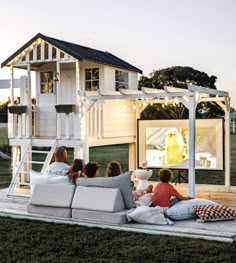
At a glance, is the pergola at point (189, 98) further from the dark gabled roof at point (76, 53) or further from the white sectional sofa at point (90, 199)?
the white sectional sofa at point (90, 199)

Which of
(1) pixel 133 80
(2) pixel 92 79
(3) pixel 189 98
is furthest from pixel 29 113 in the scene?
(3) pixel 189 98

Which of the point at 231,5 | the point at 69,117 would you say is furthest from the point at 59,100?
the point at 231,5

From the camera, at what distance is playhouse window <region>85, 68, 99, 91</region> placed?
40.9 ft

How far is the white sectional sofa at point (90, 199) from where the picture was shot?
763cm

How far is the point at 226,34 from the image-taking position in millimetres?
19516

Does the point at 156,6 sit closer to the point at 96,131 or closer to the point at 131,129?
the point at 131,129

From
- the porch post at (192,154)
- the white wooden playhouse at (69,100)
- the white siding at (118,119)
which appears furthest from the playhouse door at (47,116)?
the porch post at (192,154)

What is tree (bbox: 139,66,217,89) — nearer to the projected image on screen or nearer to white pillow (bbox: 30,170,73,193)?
the projected image on screen

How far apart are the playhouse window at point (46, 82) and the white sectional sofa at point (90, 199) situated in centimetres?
509

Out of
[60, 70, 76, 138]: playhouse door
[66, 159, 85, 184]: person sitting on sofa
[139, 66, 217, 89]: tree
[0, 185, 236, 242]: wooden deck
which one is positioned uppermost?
[139, 66, 217, 89]: tree

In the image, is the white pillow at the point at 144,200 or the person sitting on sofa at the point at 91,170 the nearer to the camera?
the white pillow at the point at 144,200

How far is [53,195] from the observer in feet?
27.0

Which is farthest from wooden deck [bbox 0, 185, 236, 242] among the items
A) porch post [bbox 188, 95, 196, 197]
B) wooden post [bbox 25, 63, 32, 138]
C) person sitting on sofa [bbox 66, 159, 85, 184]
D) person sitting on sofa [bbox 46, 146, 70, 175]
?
wooden post [bbox 25, 63, 32, 138]

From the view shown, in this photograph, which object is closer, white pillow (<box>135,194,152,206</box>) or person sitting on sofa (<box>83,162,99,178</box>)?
white pillow (<box>135,194,152,206</box>)
